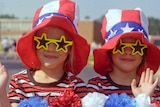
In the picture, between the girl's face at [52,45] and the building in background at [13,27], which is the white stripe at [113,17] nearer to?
the girl's face at [52,45]

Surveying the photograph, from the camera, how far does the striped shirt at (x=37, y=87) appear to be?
3465 millimetres

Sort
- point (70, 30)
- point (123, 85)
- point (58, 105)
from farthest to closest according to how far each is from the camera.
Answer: point (123, 85), point (70, 30), point (58, 105)

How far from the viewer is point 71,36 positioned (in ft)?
11.7

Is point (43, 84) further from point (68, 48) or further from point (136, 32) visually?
point (136, 32)

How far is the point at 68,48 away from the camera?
141 inches

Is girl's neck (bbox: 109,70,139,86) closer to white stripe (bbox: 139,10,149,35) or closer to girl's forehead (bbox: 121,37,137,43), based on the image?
girl's forehead (bbox: 121,37,137,43)

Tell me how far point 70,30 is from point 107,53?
1.58 feet

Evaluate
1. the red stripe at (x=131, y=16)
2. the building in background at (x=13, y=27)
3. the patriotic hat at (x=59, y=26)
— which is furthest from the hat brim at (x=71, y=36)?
the building in background at (x=13, y=27)

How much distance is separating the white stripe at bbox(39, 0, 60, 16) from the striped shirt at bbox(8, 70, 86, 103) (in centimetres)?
48

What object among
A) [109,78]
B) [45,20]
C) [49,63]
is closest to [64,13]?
[45,20]

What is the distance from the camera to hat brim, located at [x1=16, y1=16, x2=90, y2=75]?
3.49 meters

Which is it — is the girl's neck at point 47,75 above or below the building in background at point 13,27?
above

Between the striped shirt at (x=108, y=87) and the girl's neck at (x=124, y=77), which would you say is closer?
the striped shirt at (x=108, y=87)

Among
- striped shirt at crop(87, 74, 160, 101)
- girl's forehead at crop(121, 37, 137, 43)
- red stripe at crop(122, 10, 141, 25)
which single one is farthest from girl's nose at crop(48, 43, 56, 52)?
red stripe at crop(122, 10, 141, 25)
